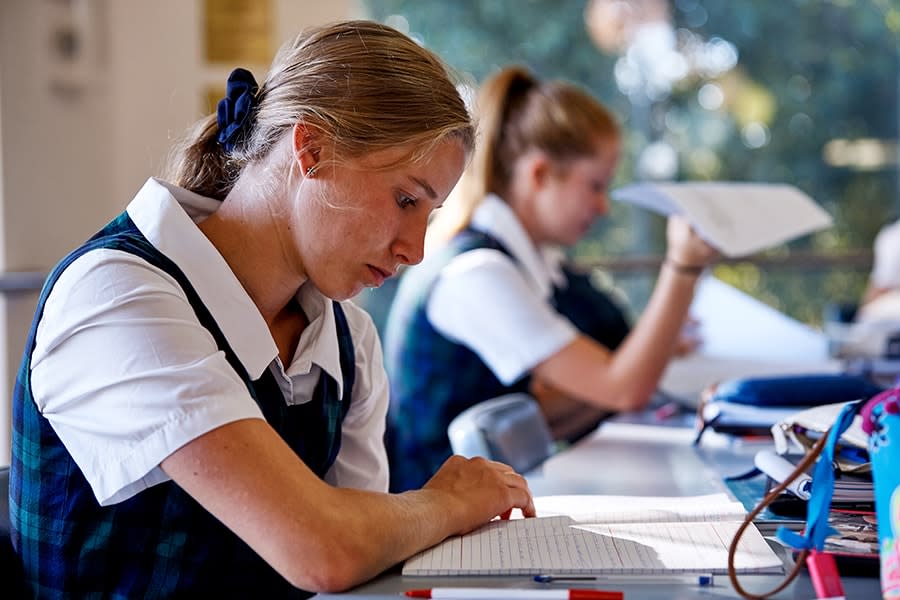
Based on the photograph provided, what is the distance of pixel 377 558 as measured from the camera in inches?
38.4

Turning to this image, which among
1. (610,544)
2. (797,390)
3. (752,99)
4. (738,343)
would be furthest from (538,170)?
(752,99)

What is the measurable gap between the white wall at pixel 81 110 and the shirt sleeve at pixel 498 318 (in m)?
1.36

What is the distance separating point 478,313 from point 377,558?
1.28m

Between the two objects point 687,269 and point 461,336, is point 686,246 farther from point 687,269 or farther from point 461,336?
point 461,336

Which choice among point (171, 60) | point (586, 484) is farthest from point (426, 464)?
point (171, 60)

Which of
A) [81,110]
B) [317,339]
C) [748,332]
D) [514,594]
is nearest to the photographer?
[514,594]

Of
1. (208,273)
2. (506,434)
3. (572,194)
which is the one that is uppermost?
(208,273)

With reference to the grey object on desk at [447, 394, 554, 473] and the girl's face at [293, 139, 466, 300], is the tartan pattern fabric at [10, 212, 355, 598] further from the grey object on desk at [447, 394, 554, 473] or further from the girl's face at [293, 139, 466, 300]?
the grey object on desk at [447, 394, 554, 473]

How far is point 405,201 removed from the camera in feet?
3.79

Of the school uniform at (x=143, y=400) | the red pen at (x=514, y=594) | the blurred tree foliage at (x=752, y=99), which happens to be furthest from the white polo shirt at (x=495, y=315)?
the blurred tree foliage at (x=752, y=99)

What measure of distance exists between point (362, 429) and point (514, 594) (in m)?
0.53

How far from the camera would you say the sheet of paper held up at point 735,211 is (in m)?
2.02

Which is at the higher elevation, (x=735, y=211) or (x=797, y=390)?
(x=735, y=211)

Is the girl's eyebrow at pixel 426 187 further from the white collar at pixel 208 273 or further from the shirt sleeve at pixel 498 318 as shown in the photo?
the shirt sleeve at pixel 498 318
